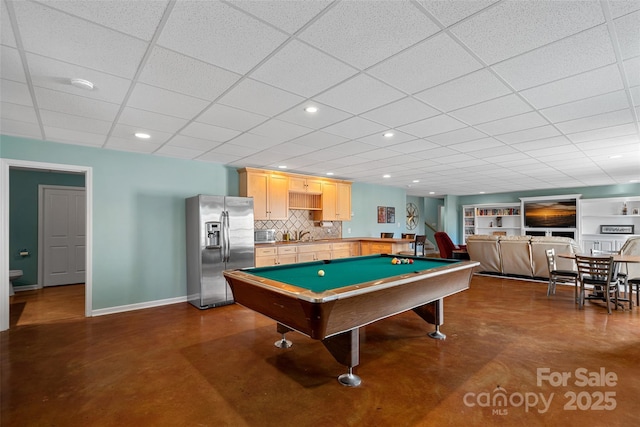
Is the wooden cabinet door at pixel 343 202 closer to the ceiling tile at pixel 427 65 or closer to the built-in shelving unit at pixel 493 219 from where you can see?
the ceiling tile at pixel 427 65

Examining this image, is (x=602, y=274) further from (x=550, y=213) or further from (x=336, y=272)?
(x=550, y=213)

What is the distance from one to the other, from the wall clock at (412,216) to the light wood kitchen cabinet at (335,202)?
5669 mm

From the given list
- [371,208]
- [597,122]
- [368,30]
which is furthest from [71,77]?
[371,208]

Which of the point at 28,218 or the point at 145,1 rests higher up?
the point at 145,1

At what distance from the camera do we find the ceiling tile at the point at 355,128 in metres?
3.30

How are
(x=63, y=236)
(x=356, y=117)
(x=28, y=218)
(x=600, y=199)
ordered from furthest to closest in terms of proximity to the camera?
(x=600, y=199) → (x=63, y=236) → (x=28, y=218) → (x=356, y=117)

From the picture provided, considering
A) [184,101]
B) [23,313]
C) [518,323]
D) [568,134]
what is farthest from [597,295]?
[23,313]

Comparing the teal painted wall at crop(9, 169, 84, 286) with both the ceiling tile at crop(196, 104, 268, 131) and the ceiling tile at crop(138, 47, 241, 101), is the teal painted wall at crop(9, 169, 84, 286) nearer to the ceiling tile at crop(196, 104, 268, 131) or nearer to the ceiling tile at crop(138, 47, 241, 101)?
the ceiling tile at crop(196, 104, 268, 131)

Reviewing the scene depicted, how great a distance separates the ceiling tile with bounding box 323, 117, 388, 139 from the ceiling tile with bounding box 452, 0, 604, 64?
1.47 m

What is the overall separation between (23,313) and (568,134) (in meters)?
7.85

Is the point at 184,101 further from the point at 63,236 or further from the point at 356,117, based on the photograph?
the point at 63,236

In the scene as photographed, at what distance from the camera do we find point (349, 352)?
8.14 feet

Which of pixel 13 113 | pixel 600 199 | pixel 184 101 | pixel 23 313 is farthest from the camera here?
pixel 600 199

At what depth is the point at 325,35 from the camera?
5.83 feet
